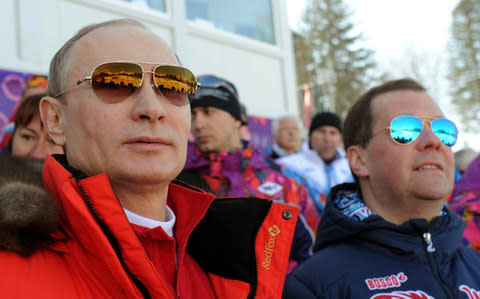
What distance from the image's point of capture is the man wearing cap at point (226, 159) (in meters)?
3.13

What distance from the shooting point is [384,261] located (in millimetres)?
1921

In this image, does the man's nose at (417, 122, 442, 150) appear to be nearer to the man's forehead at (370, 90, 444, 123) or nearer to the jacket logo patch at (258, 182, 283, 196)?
the man's forehead at (370, 90, 444, 123)

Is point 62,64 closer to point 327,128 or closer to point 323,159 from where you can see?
point 323,159

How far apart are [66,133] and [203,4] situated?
637 centimetres

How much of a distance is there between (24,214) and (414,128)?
174 centimetres

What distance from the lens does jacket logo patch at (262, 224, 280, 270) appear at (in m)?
1.53

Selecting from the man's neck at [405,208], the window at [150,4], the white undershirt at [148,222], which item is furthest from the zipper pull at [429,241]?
the window at [150,4]

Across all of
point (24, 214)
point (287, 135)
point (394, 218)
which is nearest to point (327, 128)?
point (287, 135)

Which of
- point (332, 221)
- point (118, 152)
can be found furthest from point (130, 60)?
point (332, 221)

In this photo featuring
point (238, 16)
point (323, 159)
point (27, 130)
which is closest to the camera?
point (27, 130)

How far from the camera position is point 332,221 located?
82.1 inches

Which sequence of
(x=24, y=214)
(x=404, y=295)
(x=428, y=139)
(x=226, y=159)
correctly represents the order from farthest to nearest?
(x=226, y=159) → (x=428, y=139) → (x=404, y=295) → (x=24, y=214)

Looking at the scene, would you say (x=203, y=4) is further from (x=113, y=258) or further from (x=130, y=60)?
(x=113, y=258)

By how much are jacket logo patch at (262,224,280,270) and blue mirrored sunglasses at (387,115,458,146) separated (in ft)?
2.85
